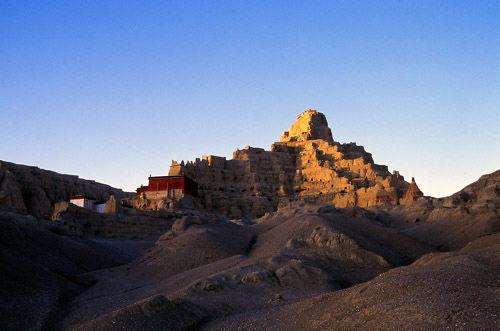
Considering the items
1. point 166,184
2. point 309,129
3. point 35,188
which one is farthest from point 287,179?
point 35,188

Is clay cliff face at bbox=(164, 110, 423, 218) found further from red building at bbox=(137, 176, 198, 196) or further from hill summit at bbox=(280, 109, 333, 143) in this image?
red building at bbox=(137, 176, 198, 196)

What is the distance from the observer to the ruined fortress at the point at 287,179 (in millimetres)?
44688

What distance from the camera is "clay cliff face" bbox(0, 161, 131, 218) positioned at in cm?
3897

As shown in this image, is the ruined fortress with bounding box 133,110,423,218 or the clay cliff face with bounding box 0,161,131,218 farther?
the ruined fortress with bounding box 133,110,423,218

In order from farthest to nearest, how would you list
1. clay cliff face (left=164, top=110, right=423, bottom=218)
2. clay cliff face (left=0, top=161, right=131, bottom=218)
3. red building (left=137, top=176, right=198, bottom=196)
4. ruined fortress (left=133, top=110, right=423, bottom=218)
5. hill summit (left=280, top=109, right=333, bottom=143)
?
hill summit (left=280, top=109, right=333, bottom=143) < clay cliff face (left=164, top=110, right=423, bottom=218) < ruined fortress (left=133, top=110, right=423, bottom=218) < red building (left=137, top=176, right=198, bottom=196) < clay cliff face (left=0, top=161, right=131, bottom=218)

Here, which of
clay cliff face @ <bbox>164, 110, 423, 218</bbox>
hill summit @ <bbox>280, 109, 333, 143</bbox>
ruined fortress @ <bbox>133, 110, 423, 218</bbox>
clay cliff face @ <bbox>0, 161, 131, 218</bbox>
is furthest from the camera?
hill summit @ <bbox>280, 109, 333, 143</bbox>

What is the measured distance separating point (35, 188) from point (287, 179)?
816 inches

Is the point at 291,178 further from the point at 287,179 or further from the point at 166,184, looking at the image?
the point at 166,184

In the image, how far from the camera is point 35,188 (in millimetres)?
43188

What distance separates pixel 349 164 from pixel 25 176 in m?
26.2

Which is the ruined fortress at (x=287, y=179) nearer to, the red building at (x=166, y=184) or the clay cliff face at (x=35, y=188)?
the red building at (x=166, y=184)

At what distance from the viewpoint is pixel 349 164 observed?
2087 inches

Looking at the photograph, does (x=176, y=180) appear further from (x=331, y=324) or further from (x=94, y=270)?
(x=331, y=324)

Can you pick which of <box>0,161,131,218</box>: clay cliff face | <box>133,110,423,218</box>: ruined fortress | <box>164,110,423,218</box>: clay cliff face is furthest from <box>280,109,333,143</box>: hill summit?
<box>0,161,131,218</box>: clay cliff face
